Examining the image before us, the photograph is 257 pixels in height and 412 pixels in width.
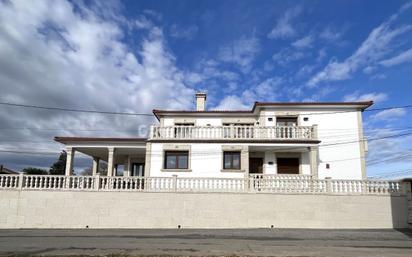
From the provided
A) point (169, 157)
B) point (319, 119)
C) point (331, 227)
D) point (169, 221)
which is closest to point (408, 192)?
point (331, 227)

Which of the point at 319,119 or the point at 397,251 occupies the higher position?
the point at 319,119

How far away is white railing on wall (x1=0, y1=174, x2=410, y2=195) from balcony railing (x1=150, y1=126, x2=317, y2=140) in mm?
4573

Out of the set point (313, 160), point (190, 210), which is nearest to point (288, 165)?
point (313, 160)

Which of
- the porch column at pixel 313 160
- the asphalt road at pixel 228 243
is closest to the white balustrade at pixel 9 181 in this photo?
the asphalt road at pixel 228 243

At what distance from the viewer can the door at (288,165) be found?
2085 cm

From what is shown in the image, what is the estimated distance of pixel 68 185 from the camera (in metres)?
16.1

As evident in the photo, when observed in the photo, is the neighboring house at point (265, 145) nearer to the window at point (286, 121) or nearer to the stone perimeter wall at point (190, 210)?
the window at point (286, 121)

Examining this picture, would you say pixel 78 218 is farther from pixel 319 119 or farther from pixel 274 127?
pixel 319 119

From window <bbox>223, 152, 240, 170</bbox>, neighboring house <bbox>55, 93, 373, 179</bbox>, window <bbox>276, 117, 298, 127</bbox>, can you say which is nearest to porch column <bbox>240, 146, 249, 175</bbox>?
neighboring house <bbox>55, 93, 373, 179</bbox>

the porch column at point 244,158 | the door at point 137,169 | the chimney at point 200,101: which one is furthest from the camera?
the chimney at point 200,101

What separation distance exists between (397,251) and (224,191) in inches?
310

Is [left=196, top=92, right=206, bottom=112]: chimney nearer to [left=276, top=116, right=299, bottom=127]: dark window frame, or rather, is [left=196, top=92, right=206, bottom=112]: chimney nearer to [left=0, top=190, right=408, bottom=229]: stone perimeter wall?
[left=276, top=116, right=299, bottom=127]: dark window frame

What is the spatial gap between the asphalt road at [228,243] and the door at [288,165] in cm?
689

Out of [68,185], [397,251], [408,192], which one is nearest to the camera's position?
[397,251]
